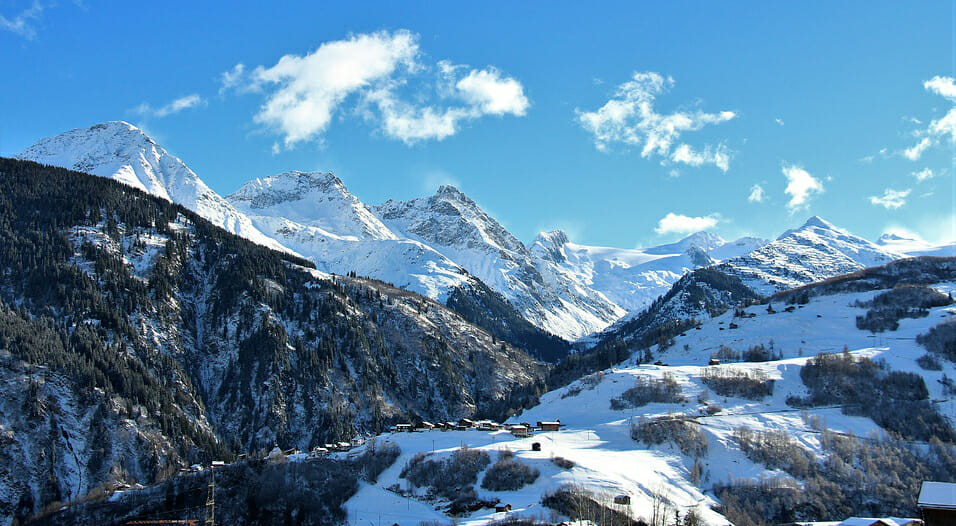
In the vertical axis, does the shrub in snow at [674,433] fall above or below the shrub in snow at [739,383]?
below

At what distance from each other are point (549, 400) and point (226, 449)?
79.0 m

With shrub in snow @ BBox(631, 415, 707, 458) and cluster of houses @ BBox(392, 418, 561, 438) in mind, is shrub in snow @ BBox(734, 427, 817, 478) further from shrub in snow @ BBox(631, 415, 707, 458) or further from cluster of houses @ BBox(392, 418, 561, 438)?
cluster of houses @ BBox(392, 418, 561, 438)

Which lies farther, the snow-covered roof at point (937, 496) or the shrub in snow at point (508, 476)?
the shrub in snow at point (508, 476)

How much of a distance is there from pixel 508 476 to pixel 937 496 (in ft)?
192

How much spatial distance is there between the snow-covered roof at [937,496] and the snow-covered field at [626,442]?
114 ft

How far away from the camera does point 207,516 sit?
374 feet

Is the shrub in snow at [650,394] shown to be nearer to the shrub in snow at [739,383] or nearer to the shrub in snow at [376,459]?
the shrub in snow at [739,383]

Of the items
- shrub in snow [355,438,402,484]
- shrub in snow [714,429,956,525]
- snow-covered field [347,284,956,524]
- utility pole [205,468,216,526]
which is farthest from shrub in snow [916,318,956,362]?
utility pole [205,468,216,526]

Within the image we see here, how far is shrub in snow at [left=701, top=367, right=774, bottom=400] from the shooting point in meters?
172

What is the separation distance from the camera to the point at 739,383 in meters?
175

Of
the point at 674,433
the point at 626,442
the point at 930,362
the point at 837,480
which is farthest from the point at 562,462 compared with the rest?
the point at 930,362

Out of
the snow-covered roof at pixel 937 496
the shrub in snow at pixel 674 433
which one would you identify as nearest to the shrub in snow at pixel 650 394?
the shrub in snow at pixel 674 433

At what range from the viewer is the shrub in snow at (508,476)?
11906 cm

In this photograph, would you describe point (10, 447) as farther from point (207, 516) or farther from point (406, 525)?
point (406, 525)
